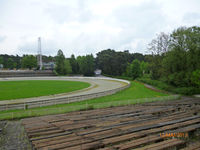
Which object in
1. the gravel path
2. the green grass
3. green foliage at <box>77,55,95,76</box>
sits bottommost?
the green grass

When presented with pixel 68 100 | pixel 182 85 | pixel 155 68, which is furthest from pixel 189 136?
pixel 155 68

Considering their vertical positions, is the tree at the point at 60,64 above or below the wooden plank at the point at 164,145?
above

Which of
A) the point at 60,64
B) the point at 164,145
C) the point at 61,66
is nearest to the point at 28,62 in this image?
the point at 60,64

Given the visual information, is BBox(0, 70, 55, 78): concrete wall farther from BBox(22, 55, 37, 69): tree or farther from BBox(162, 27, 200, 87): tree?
BBox(162, 27, 200, 87): tree

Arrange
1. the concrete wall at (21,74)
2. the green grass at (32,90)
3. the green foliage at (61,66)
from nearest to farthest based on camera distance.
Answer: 1. the green grass at (32,90)
2. the concrete wall at (21,74)
3. the green foliage at (61,66)

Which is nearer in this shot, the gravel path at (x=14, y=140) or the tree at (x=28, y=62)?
the gravel path at (x=14, y=140)

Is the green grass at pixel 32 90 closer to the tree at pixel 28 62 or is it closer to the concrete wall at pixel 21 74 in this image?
the concrete wall at pixel 21 74

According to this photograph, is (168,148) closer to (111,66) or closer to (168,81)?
(168,81)

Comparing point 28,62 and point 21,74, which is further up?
point 28,62
